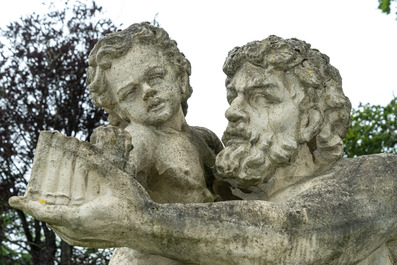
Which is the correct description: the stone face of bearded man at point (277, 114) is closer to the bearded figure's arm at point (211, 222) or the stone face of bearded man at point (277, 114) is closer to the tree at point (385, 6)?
the bearded figure's arm at point (211, 222)

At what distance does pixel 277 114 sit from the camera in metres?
4.04

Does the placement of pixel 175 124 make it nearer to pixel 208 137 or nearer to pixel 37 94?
pixel 208 137

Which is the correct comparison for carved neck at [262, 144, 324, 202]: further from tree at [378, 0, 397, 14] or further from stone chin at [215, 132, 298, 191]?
tree at [378, 0, 397, 14]

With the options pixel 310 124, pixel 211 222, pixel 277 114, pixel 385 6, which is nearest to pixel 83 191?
pixel 211 222

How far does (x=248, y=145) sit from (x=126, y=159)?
82 centimetres

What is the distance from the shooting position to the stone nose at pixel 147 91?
4.02 metres

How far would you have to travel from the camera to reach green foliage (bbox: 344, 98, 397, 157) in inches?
607

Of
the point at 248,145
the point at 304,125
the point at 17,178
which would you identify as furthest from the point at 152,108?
the point at 17,178

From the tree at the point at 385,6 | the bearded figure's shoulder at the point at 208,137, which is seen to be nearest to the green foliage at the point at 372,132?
the tree at the point at 385,6

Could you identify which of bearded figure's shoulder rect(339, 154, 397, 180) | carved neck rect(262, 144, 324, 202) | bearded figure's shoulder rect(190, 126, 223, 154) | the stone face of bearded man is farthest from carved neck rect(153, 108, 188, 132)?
bearded figure's shoulder rect(339, 154, 397, 180)

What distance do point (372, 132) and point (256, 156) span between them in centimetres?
1243

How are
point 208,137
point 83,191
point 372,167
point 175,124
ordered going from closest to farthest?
point 83,191 → point 372,167 → point 175,124 → point 208,137

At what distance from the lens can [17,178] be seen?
43.7ft

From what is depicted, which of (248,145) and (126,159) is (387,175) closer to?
(248,145)
